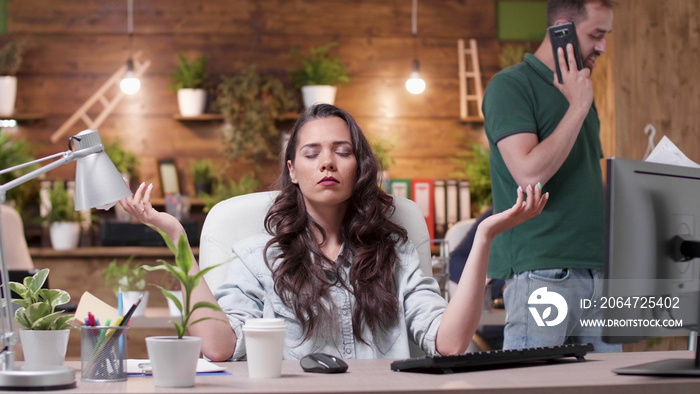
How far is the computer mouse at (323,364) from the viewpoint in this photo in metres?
1.42

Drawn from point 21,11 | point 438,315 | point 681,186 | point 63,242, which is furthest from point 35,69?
point 681,186

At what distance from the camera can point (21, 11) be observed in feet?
19.6

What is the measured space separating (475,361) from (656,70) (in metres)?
3.31

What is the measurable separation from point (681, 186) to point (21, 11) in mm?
5424

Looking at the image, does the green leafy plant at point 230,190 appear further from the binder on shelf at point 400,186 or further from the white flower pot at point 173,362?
the white flower pot at point 173,362

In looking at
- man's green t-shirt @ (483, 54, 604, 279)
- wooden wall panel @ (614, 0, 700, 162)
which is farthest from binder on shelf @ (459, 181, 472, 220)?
man's green t-shirt @ (483, 54, 604, 279)

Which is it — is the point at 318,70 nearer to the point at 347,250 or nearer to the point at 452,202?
the point at 452,202

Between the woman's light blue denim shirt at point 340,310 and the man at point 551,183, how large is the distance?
0.32 metres

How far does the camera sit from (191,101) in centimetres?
585

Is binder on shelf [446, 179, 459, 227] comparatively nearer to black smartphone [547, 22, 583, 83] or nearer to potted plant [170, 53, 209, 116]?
potted plant [170, 53, 209, 116]

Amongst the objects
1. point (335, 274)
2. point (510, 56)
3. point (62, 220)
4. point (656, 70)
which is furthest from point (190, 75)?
point (335, 274)

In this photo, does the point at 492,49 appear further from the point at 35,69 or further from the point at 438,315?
the point at 438,315

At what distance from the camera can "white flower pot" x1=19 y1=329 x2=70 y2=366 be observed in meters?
1.43

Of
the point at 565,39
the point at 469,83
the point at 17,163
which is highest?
the point at 469,83
